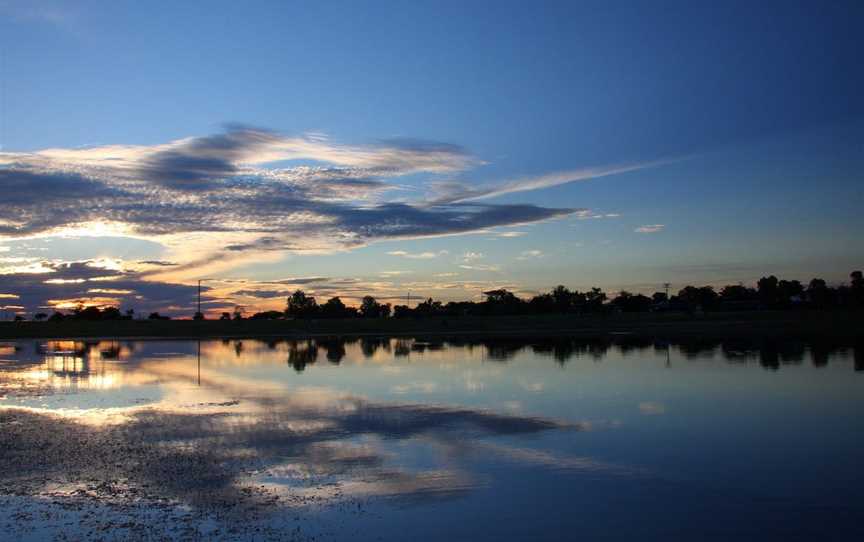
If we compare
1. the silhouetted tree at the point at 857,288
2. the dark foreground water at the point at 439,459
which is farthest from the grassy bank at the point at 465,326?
the dark foreground water at the point at 439,459

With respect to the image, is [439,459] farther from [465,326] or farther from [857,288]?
[857,288]

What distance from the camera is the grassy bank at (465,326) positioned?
107m

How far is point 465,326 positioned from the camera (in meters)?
128

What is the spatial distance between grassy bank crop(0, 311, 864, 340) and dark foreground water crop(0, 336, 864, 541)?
7253cm

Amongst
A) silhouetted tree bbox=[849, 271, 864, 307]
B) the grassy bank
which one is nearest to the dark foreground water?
the grassy bank

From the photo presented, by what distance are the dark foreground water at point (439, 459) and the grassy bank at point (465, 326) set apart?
72528 millimetres

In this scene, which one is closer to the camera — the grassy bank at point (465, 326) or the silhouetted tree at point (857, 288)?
the grassy bank at point (465, 326)

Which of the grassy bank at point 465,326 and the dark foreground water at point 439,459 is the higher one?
the grassy bank at point 465,326

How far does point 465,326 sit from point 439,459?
110626 millimetres

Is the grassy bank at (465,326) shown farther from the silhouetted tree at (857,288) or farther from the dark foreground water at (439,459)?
the dark foreground water at (439,459)

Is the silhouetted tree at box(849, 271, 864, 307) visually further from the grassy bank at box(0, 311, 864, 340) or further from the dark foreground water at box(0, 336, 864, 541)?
the dark foreground water at box(0, 336, 864, 541)

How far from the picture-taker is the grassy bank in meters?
107

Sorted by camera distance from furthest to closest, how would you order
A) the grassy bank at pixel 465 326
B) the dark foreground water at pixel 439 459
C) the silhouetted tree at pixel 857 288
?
1. the silhouetted tree at pixel 857 288
2. the grassy bank at pixel 465 326
3. the dark foreground water at pixel 439 459

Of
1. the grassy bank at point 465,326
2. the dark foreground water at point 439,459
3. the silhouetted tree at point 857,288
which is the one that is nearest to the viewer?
the dark foreground water at point 439,459
